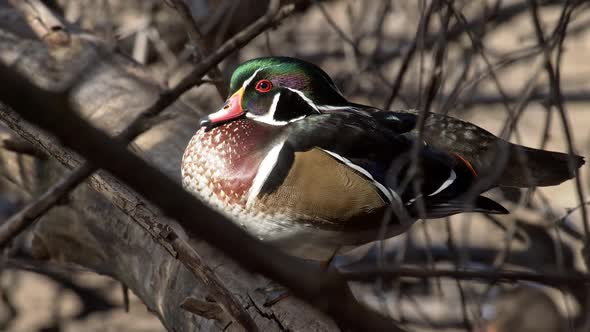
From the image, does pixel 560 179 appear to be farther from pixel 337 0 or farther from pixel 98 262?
pixel 337 0

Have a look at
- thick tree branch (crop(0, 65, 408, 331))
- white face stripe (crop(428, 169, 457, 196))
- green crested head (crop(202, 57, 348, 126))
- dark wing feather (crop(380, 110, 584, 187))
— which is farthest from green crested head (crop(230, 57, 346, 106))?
thick tree branch (crop(0, 65, 408, 331))

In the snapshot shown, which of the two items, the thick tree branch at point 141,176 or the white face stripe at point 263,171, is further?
the white face stripe at point 263,171

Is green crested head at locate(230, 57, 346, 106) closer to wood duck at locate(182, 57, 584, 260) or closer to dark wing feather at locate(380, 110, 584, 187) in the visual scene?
wood duck at locate(182, 57, 584, 260)

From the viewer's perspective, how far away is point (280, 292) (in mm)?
1617

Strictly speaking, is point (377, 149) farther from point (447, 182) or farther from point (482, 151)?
point (482, 151)

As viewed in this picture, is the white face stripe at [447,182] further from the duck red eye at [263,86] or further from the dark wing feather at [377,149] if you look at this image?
the duck red eye at [263,86]

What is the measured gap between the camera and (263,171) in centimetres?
170

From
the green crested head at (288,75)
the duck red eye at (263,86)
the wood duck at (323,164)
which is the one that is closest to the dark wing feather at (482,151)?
the wood duck at (323,164)

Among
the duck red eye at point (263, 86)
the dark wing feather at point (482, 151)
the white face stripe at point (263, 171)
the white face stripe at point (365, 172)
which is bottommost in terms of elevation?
the white face stripe at point (263, 171)

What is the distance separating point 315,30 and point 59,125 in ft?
12.2

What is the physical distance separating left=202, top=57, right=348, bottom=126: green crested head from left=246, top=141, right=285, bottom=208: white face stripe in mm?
147

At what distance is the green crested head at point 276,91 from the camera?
185 cm

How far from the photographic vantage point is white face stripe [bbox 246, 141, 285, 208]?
1.67 metres

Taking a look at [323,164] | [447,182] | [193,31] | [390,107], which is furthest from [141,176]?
[390,107]
